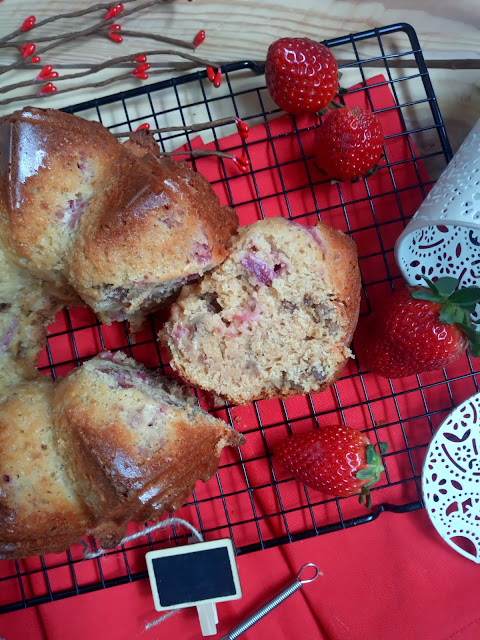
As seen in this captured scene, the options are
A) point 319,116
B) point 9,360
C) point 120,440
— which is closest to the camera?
point 120,440

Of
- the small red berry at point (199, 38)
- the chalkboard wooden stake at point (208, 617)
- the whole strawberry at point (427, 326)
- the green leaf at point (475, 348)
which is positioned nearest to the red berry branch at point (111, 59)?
the small red berry at point (199, 38)

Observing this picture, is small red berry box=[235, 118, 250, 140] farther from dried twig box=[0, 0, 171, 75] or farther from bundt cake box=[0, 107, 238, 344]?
dried twig box=[0, 0, 171, 75]

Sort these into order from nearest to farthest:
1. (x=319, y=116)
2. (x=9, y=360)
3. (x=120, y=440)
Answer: (x=120, y=440)
(x=9, y=360)
(x=319, y=116)

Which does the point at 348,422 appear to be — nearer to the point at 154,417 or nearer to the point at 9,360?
the point at 154,417

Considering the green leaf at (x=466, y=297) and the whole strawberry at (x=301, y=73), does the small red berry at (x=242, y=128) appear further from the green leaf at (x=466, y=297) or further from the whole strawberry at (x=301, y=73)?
the green leaf at (x=466, y=297)

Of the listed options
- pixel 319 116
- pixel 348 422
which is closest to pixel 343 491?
pixel 348 422

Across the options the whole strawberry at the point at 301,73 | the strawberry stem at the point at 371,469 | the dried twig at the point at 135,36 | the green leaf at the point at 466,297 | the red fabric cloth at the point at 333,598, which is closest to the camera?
the green leaf at the point at 466,297
